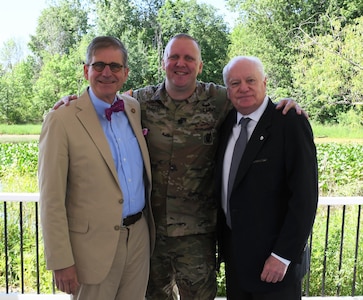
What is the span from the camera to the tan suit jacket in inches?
58.7

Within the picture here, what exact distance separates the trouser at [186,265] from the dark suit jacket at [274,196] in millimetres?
304

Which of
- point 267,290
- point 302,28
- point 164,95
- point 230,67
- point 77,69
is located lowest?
point 267,290

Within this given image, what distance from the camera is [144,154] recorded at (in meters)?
1.72

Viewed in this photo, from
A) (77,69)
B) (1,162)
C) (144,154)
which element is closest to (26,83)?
(77,69)

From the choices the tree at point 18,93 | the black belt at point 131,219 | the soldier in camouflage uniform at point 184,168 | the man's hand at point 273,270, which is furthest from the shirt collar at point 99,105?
the tree at point 18,93

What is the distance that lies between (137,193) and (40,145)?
0.44 metres

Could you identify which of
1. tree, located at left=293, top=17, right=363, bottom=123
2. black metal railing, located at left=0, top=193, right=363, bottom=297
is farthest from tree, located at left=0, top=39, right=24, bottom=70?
tree, located at left=293, top=17, right=363, bottom=123

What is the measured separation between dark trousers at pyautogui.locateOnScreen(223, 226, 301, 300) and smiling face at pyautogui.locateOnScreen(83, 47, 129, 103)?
32.2 inches

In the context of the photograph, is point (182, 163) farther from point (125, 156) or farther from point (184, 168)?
point (125, 156)

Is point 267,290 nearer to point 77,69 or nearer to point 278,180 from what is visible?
point 278,180

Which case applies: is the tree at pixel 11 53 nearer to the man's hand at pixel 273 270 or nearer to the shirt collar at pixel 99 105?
the shirt collar at pixel 99 105

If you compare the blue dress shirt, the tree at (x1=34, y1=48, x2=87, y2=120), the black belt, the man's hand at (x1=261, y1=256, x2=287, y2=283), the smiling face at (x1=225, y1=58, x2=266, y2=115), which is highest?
the tree at (x1=34, y1=48, x2=87, y2=120)

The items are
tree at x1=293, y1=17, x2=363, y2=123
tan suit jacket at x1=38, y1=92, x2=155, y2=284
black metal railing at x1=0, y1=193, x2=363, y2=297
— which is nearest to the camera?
tan suit jacket at x1=38, y1=92, x2=155, y2=284

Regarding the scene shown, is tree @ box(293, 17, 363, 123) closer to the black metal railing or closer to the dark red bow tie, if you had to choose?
the black metal railing
